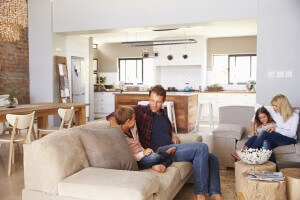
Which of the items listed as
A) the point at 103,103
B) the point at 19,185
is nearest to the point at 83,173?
the point at 19,185

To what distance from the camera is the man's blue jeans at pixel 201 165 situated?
3090 millimetres

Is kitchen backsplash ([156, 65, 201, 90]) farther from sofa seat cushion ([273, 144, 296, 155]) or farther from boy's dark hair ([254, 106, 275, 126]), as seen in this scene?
sofa seat cushion ([273, 144, 296, 155])

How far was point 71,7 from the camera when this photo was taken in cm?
777

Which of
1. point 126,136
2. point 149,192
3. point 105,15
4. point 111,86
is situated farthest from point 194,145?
point 111,86

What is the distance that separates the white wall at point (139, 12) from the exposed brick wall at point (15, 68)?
1.19 m

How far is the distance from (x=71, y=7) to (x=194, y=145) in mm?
5645

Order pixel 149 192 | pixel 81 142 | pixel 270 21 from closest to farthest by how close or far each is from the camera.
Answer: pixel 149 192, pixel 81 142, pixel 270 21

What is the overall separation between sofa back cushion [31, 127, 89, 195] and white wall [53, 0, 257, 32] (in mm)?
4779

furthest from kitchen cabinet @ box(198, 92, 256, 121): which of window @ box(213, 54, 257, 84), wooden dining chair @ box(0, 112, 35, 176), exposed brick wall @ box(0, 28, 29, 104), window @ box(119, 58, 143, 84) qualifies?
wooden dining chair @ box(0, 112, 35, 176)

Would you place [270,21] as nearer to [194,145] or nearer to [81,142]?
[194,145]

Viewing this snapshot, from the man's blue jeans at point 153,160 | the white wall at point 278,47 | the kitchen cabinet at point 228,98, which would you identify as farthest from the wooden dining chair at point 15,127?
the kitchen cabinet at point 228,98

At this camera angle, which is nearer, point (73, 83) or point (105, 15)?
point (105, 15)

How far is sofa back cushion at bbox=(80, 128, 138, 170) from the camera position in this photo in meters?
2.74

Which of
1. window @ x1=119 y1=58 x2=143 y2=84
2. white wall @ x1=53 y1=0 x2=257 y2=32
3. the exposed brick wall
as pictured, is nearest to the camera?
white wall @ x1=53 y1=0 x2=257 y2=32
